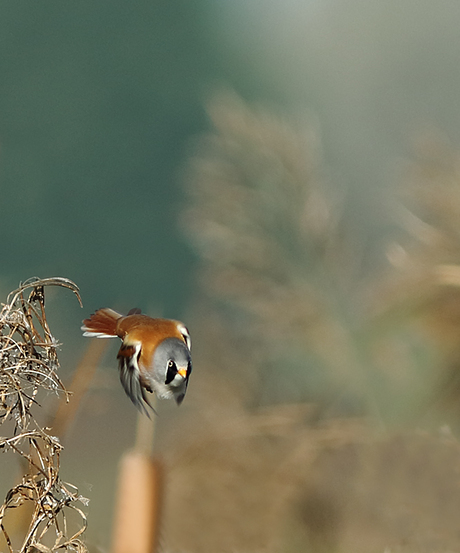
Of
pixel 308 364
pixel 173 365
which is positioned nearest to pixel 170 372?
pixel 173 365

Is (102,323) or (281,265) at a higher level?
(281,265)

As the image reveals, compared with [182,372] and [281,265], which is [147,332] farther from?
[281,265]

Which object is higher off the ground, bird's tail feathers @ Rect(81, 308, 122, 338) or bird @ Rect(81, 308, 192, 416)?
bird's tail feathers @ Rect(81, 308, 122, 338)

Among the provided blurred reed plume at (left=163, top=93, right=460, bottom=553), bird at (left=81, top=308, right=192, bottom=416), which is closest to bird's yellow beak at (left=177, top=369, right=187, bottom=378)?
bird at (left=81, top=308, right=192, bottom=416)

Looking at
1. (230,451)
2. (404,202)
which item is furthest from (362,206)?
(230,451)

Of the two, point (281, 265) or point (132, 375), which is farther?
point (281, 265)

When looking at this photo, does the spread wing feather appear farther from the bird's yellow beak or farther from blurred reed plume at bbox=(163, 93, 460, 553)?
blurred reed plume at bbox=(163, 93, 460, 553)

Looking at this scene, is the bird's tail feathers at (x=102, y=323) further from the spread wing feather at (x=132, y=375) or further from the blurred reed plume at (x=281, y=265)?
the blurred reed plume at (x=281, y=265)

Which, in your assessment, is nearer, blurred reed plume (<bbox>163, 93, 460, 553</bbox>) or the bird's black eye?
the bird's black eye
